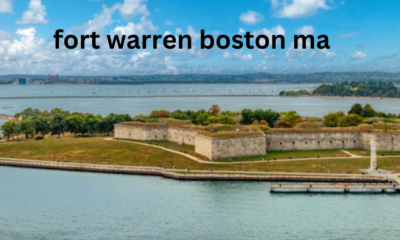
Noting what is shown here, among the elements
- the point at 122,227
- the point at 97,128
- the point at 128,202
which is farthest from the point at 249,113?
the point at 122,227

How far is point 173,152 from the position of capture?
66750mm

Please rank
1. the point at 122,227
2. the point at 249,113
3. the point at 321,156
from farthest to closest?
the point at 249,113, the point at 321,156, the point at 122,227

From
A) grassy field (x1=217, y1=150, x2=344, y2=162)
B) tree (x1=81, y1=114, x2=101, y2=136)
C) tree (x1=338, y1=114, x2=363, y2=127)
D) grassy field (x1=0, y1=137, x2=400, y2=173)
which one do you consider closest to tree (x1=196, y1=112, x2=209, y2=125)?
tree (x1=81, y1=114, x2=101, y2=136)

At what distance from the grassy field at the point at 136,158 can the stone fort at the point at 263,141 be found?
3.44 meters

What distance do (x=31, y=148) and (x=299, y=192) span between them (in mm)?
43986

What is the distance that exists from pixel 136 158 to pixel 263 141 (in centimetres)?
1838

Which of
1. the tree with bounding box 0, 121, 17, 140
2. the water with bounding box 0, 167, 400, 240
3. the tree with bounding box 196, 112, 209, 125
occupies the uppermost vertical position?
the tree with bounding box 196, 112, 209, 125

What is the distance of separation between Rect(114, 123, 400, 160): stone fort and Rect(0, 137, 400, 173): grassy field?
11.3 ft

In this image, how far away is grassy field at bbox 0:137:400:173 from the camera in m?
56.7

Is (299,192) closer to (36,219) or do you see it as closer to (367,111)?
(36,219)

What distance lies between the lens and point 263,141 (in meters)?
64.7

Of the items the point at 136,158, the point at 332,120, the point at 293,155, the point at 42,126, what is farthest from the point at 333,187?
the point at 42,126

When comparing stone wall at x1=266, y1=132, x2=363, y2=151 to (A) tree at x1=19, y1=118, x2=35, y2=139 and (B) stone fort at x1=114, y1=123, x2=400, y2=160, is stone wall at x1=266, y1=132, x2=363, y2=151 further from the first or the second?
(A) tree at x1=19, y1=118, x2=35, y2=139

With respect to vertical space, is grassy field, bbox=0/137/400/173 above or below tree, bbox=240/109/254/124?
below
